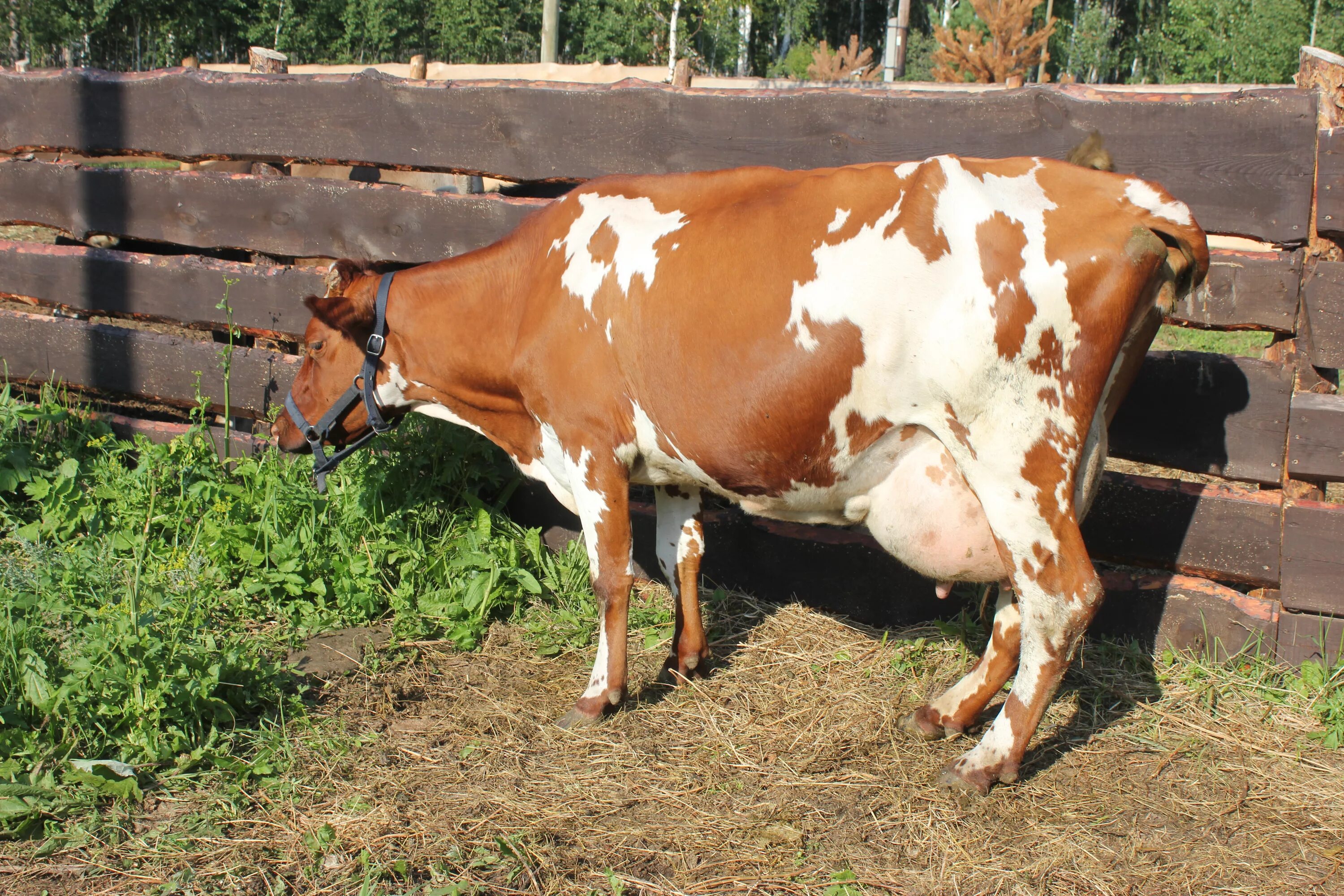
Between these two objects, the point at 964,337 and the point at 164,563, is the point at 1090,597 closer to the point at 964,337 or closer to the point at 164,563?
the point at 964,337

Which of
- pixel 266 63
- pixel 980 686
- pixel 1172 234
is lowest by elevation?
pixel 980 686

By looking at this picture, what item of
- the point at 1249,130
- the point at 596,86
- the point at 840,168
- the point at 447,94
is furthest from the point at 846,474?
the point at 447,94

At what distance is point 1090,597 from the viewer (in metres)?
3.19

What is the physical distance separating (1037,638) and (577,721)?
5.52 feet

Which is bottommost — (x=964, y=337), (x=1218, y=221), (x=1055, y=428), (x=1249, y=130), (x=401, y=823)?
(x=401, y=823)

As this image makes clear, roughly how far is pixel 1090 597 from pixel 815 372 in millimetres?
1090

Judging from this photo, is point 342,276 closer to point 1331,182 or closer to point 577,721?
point 577,721

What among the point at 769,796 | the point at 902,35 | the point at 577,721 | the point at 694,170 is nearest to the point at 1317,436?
the point at 769,796

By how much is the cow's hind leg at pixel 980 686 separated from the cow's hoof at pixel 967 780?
0.29 m

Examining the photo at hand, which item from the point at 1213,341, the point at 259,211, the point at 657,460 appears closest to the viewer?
the point at 657,460

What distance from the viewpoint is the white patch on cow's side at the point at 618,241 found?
12.1 ft

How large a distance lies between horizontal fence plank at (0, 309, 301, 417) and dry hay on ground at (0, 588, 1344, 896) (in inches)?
86.4

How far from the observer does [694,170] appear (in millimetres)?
4598

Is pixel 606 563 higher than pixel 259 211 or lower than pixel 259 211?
lower
